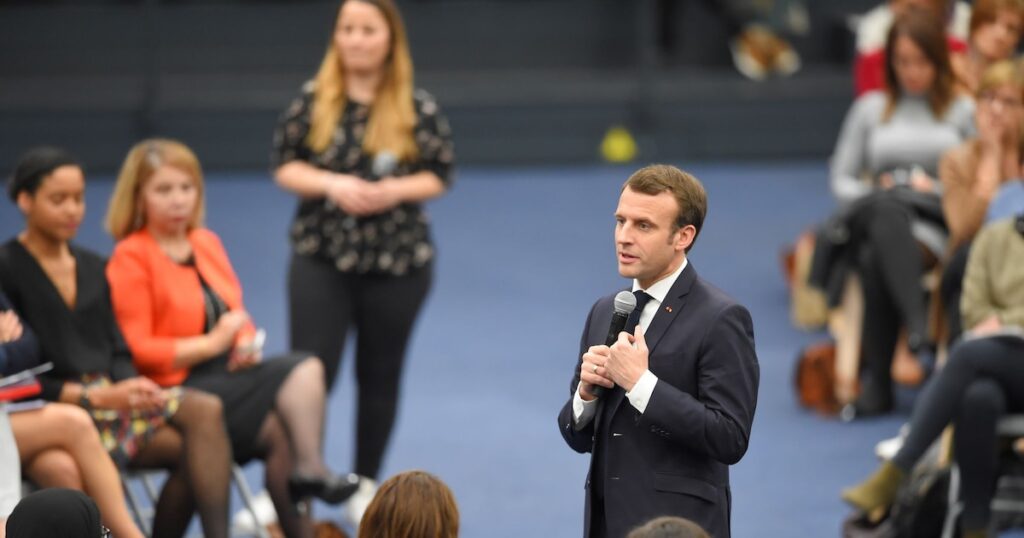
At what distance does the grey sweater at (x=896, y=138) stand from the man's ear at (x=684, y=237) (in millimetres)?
3371

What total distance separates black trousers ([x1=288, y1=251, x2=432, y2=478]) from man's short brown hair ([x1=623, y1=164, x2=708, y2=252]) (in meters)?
2.04

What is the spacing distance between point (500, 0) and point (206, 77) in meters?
2.20

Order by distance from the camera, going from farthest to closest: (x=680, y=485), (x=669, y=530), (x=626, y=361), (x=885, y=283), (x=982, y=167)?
(x=885, y=283)
(x=982, y=167)
(x=680, y=485)
(x=626, y=361)
(x=669, y=530)

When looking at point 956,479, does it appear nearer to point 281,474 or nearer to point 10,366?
point 281,474

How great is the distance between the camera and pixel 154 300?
15.2ft

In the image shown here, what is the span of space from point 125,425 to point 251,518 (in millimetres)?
728

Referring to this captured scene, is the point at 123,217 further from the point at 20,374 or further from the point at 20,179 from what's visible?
the point at 20,374

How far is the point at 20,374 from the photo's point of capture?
4.18 meters

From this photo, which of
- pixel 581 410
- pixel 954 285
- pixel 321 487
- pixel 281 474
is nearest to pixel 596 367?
pixel 581 410

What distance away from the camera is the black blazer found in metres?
3.17

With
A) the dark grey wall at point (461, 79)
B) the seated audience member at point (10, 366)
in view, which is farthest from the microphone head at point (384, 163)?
the dark grey wall at point (461, 79)

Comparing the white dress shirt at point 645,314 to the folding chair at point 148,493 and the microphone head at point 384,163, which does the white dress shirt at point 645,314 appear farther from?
the microphone head at point 384,163

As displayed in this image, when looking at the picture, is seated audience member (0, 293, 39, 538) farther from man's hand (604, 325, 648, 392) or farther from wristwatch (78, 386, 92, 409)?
man's hand (604, 325, 648, 392)

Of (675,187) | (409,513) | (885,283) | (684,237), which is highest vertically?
(675,187)
